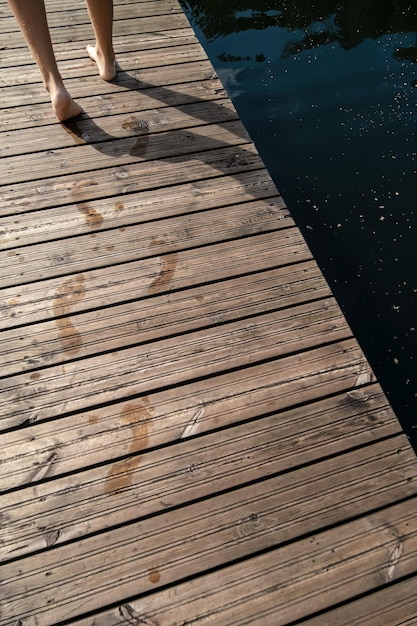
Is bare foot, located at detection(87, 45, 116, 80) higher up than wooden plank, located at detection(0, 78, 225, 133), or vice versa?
bare foot, located at detection(87, 45, 116, 80)

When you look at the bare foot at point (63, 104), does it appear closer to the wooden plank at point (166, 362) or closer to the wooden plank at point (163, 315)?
the wooden plank at point (163, 315)

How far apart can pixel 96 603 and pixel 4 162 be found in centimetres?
193

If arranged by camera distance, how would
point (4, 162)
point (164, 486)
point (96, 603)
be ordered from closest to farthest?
point (96, 603) < point (164, 486) < point (4, 162)

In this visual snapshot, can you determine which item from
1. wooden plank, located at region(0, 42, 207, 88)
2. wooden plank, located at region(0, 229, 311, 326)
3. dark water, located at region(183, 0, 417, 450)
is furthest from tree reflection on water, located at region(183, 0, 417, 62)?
wooden plank, located at region(0, 229, 311, 326)

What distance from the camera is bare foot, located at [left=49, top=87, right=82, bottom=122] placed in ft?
8.27

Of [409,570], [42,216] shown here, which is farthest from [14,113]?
[409,570]

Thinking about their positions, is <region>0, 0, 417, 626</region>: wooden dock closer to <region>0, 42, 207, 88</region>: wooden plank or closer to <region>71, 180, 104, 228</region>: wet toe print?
<region>71, 180, 104, 228</region>: wet toe print

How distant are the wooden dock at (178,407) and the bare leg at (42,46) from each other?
109 millimetres

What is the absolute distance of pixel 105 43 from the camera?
2.72m

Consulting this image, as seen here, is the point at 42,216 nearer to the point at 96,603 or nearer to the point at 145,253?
the point at 145,253

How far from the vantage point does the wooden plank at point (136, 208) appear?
228 cm

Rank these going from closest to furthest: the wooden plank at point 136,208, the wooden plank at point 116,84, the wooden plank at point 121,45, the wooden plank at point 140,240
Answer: the wooden plank at point 140,240, the wooden plank at point 136,208, the wooden plank at point 116,84, the wooden plank at point 121,45

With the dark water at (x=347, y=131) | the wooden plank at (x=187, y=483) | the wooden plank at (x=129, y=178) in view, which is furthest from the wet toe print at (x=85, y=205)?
the dark water at (x=347, y=131)

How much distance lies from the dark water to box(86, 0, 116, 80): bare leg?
1.13m
